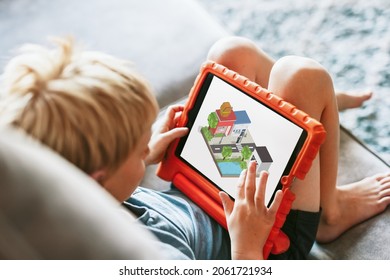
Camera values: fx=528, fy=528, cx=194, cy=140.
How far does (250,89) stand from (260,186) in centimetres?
18

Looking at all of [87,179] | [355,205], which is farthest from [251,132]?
[87,179]

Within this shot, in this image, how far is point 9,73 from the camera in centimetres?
67

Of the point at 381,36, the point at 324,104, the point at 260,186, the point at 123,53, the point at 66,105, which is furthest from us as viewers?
the point at 381,36

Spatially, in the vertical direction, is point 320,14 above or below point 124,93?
below

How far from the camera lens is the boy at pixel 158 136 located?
0.62 meters

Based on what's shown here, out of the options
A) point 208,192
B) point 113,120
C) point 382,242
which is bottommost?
point 382,242

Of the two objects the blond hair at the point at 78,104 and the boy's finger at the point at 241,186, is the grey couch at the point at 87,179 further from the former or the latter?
the boy's finger at the point at 241,186

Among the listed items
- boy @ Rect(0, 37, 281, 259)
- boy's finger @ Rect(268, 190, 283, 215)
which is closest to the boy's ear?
boy @ Rect(0, 37, 281, 259)

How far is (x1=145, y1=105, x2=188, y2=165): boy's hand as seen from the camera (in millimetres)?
915

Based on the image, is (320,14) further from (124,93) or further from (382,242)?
(124,93)

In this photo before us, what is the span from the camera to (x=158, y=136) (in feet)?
3.03

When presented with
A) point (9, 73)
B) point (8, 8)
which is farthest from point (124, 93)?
point (8, 8)

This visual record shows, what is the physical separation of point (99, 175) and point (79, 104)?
11 cm

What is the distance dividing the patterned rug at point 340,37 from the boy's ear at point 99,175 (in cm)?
67
